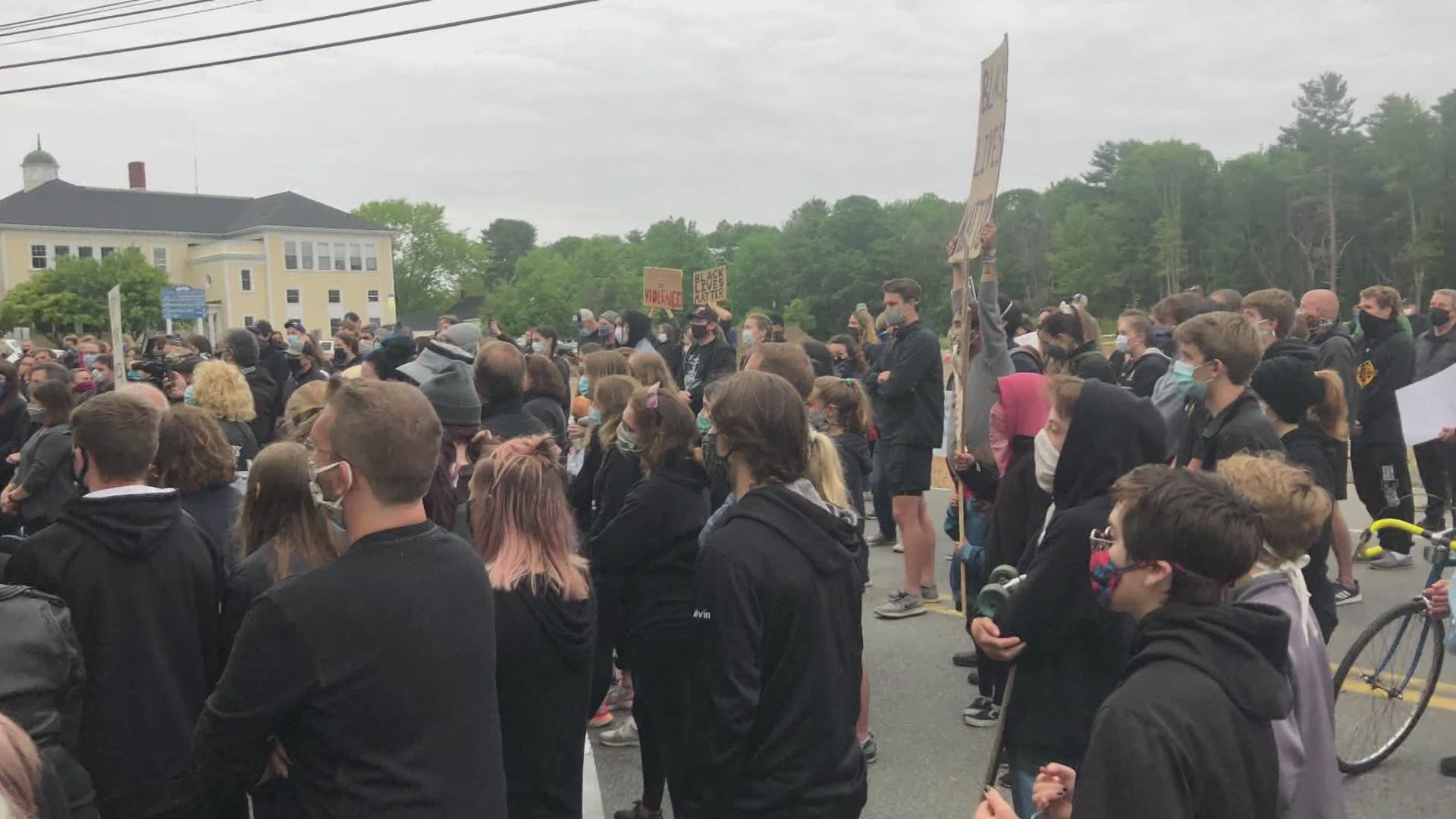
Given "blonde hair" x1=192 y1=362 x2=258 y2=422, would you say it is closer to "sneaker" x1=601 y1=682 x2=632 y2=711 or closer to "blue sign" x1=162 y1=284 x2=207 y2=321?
"sneaker" x1=601 y1=682 x2=632 y2=711

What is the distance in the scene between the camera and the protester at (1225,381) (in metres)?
4.86

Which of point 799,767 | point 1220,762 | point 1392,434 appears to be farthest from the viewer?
point 1392,434

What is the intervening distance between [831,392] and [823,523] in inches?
174

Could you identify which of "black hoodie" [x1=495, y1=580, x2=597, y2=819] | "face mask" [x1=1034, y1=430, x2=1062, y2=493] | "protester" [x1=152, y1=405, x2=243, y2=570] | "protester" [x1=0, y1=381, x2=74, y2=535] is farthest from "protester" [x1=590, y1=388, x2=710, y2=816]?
"protester" [x1=0, y1=381, x2=74, y2=535]

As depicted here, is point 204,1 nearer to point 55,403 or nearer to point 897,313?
point 55,403

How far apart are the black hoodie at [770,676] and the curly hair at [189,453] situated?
8.06ft

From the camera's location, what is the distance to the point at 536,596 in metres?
3.24

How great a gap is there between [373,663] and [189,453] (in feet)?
8.59

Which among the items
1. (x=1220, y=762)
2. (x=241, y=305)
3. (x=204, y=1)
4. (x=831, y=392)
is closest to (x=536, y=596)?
(x=1220, y=762)

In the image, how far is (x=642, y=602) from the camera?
4480mm

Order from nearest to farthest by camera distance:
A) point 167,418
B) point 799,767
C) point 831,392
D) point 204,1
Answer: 1. point 799,767
2. point 167,418
3. point 831,392
4. point 204,1

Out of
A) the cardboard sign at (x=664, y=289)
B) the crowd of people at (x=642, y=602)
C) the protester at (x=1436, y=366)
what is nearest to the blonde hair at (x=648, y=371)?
the crowd of people at (x=642, y=602)

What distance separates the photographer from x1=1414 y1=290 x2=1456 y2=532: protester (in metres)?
9.16

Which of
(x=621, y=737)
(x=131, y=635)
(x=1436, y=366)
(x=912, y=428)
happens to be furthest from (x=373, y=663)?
(x=1436, y=366)
